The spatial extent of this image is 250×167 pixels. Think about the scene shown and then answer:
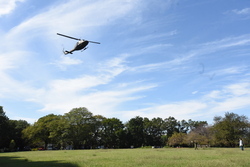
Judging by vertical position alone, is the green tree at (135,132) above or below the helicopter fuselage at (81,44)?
below

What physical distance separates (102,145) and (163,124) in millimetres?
37817

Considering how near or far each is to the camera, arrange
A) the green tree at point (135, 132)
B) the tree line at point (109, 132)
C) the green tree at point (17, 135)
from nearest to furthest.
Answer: the tree line at point (109, 132) → the green tree at point (17, 135) → the green tree at point (135, 132)

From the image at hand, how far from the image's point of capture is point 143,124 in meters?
122

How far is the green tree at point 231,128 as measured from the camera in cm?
7012

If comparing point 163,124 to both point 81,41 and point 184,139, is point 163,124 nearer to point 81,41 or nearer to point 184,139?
point 184,139

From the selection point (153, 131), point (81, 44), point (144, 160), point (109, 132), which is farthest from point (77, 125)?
point (144, 160)

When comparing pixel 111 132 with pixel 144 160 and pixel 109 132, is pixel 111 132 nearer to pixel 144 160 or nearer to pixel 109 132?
pixel 109 132

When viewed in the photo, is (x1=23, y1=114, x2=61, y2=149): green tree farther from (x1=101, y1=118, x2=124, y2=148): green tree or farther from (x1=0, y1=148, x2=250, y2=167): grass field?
(x1=0, y1=148, x2=250, y2=167): grass field

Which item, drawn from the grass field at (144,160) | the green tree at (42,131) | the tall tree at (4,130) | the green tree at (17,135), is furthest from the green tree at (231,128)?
the green tree at (17,135)

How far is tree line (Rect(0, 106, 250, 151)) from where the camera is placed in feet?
240

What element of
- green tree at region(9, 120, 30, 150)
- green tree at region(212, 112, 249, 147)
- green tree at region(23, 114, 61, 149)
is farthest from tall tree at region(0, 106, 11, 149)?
green tree at region(212, 112, 249, 147)

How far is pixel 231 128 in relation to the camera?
234ft

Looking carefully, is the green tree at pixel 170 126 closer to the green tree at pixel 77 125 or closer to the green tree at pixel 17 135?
the green tree at pixel 77 125

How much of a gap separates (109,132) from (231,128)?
185 feet
